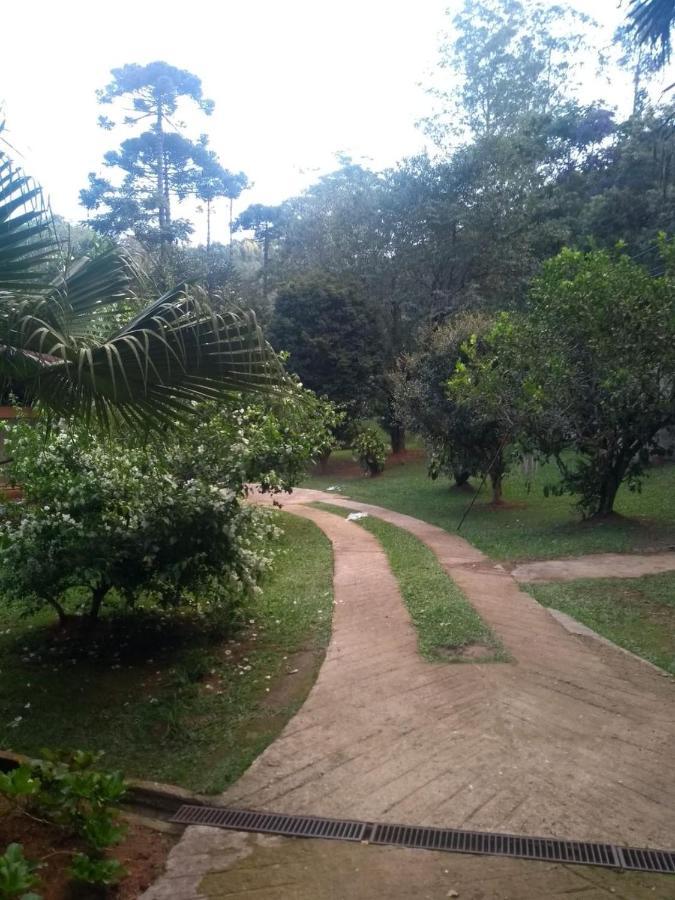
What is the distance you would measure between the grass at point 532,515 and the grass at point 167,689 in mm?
4963

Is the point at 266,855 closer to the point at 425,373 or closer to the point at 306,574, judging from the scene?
the point at 306,574

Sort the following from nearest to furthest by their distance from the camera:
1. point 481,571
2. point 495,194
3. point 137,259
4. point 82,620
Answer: point 137,259 < point 82,620 < point 481,571 < point 495,194

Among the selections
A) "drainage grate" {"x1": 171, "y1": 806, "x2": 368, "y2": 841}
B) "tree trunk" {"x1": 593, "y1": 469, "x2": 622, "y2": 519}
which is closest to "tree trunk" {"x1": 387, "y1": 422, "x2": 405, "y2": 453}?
"tree trunk" {"x1": 593, "y1": 469, "x2": 622, "y2": 519}

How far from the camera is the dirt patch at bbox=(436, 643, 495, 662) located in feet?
19.8

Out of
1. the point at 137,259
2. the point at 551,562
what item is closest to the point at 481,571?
the point at 551,562

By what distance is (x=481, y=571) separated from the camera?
985 cm

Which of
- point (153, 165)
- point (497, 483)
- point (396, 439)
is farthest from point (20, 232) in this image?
point (153, 165)

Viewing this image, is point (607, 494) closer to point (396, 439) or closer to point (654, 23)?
point (654, 23)

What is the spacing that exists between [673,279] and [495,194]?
15837 mm

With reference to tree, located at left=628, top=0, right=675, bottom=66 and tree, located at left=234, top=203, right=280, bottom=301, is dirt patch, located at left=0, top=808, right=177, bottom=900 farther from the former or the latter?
tree, located at left=234, top=203, right=280, bottom=301

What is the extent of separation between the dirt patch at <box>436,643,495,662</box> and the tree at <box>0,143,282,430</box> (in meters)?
2.86

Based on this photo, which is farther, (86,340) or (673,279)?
(673,279)

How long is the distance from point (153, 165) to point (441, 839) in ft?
103

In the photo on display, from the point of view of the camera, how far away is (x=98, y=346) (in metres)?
3.97
